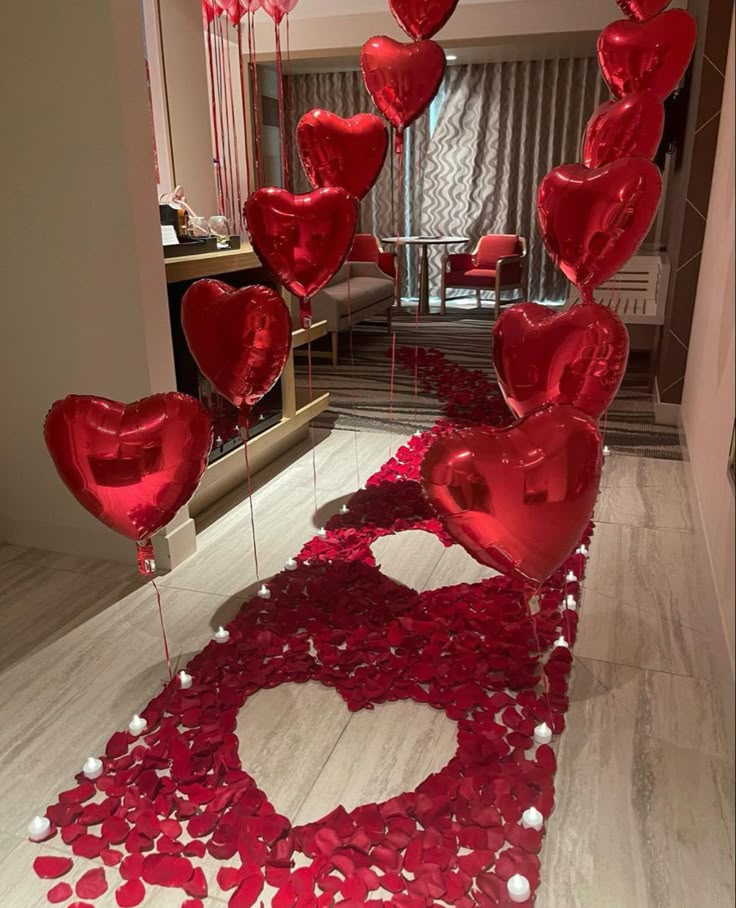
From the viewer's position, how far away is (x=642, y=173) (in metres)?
1.52

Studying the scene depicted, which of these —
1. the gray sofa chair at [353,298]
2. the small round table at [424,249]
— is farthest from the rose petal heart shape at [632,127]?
the small round table at [424,249]

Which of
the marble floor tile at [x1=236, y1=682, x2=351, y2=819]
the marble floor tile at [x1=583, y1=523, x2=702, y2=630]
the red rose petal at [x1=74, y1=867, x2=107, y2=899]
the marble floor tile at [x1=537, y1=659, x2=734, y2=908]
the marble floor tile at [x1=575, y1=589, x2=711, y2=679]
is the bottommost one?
the marble floor tile at [x1=236, y1=682, x2=351, y2=819]

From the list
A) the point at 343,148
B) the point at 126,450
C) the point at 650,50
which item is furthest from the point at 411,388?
the point at 126,450

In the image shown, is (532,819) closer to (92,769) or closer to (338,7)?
(92,769)

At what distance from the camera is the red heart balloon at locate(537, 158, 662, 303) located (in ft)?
5.02

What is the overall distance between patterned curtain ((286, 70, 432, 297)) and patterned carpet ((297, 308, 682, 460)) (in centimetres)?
175

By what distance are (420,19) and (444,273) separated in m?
4.96

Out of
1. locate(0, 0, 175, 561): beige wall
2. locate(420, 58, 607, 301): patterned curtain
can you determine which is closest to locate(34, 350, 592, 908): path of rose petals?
locate(0, 0, 175, 561): beige wall

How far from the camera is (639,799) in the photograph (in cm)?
134

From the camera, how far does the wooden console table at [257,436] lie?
2.34m

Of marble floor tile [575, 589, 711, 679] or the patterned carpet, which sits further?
the patterned carpet

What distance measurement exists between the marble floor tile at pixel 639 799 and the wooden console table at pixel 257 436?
58.3 inches

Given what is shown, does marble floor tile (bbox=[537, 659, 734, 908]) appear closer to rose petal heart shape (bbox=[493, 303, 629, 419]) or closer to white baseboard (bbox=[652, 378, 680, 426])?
rose petal heart shape (bbox=[493, 303, 629, 419])

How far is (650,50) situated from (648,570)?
142 cm
